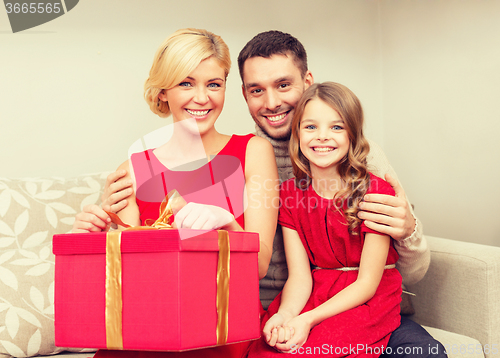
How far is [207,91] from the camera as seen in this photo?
112 cm

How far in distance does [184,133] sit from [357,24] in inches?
67.6

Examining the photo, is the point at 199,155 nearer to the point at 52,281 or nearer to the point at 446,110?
the point at 52,281

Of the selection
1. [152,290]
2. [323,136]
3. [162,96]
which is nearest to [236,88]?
[162,96]

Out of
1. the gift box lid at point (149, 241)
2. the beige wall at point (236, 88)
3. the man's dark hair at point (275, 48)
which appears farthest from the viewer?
the beige wall at point (236, 88)

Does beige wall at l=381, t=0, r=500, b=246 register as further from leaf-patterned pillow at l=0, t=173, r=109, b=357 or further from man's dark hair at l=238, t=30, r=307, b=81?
leaf-patterned pillow at l=0, t=173, r=109, b=357

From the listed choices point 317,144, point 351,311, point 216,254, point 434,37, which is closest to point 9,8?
point 317,144

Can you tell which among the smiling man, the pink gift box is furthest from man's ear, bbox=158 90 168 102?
the pink gift box

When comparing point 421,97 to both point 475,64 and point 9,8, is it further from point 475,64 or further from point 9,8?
point 9,8

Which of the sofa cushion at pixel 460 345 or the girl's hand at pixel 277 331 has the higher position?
the girl's hand at pixel 277 331

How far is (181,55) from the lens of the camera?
1072 mm

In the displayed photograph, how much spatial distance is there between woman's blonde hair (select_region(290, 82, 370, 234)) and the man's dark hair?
221 mm

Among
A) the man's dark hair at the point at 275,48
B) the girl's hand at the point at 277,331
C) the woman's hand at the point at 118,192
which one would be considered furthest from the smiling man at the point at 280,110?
the woman's hand at the point at 118,192

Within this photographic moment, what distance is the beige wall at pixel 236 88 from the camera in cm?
178

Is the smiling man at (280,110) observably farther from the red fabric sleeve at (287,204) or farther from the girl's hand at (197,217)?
the girl's hand at (197,217)
